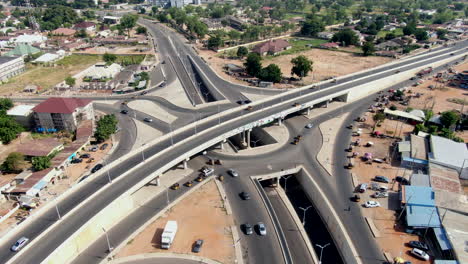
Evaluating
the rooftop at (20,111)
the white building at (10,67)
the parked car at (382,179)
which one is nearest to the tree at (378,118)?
the parked car at (382,179)

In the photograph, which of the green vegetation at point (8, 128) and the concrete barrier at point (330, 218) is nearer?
the concrete barrier at point (330, 218)

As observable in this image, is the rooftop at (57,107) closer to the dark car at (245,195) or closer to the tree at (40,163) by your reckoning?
the tree at (40,163)

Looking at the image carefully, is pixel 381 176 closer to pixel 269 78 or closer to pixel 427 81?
pixel 269 78

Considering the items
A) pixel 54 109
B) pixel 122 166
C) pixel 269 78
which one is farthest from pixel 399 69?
pixel 54 109

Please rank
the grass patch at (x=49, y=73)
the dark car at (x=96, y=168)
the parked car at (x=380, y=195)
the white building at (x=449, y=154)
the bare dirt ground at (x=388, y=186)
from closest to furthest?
the bare dirt ground at (x=388, y=186) < the parked car at (x=380, y=195) < the white building at (x=449, y=154) < the dark car at (x=96, y=168) < the grass patch at (x=49, y=73)

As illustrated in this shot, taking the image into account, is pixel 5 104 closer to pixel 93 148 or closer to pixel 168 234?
pixel 93 148

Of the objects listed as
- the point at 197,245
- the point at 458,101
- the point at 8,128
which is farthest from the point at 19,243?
the point at 458,101
